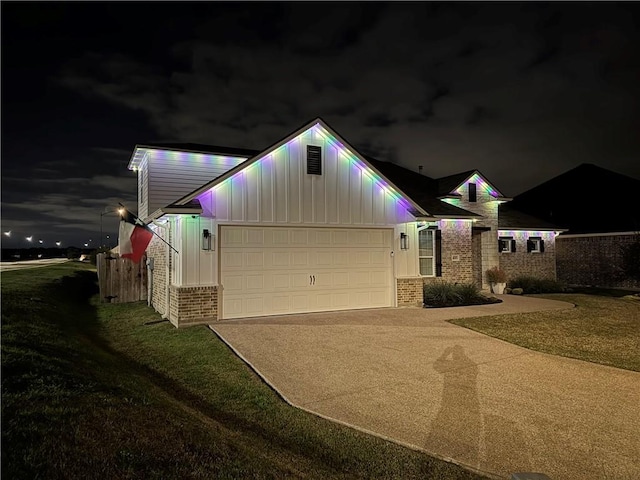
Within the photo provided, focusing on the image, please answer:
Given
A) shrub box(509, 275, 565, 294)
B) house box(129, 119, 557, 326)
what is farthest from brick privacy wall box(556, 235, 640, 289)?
house box(129, 119, 557, 326)

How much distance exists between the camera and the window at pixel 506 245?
19.4 m

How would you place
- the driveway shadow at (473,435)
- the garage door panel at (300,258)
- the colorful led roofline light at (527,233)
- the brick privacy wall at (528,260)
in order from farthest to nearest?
the brick privacy wall at (528,260), the colorful led roofline light at (527,233), the garage door panel at (300,258), the driveway shadow at (473,435)

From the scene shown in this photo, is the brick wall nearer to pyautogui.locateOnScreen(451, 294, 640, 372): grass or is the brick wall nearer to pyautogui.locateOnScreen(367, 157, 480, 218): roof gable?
pyautogui.locateOnScreen(367, 157, 480, 218): roof gable

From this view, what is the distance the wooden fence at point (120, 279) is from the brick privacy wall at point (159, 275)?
136 cm

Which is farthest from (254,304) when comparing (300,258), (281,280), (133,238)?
(133,238)

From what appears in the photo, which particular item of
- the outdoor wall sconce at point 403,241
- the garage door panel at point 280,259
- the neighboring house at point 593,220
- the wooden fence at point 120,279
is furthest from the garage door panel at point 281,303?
the neighboring house at point 593,220

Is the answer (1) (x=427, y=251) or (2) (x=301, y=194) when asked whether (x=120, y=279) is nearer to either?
(2) (x=301, y=194)

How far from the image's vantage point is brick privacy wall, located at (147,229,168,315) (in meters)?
11.7

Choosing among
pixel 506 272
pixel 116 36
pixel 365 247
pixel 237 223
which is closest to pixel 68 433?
pixel 237 223

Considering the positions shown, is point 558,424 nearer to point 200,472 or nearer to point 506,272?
point 200,472

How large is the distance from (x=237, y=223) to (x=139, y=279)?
725 cm

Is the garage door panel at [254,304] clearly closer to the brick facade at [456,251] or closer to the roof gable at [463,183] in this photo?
the brick facade at [456,251]

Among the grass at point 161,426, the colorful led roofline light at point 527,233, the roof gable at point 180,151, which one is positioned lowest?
the grass at point 161,426

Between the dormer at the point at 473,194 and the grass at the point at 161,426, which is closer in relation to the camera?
the grass at the point at 161,426
